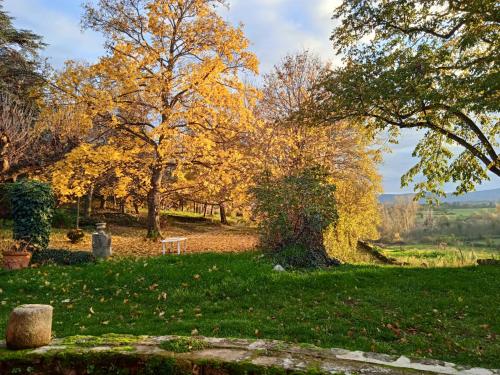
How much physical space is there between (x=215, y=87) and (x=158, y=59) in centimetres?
277

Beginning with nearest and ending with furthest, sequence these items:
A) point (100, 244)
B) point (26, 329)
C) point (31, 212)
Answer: point (26, 329) < point (31, 212) < point (100, 244)

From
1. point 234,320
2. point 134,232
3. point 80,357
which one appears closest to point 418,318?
point 234,320

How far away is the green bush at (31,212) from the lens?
12.6 metres

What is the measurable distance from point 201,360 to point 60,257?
10066mm

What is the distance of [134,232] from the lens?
22391 millimetres

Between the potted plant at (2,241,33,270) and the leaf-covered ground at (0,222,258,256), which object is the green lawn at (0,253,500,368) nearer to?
the potted plant at (2,241,33,270)

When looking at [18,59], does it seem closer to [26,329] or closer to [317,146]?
[317,146]

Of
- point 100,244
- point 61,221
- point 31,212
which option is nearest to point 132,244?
point 100,244

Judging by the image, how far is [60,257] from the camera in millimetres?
12359

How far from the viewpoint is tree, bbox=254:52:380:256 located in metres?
21.0

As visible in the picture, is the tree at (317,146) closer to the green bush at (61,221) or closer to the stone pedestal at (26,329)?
the green bush at (61,221)

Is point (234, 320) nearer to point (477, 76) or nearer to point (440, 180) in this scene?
point (477, 76)

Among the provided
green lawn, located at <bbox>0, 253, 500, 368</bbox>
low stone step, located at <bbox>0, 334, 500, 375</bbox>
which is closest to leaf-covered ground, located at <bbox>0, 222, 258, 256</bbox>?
green lawn, located at <bbox>0, 253, 500, 368</bbox>

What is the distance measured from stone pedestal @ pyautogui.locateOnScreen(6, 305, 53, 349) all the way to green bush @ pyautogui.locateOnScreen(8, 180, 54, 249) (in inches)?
360
